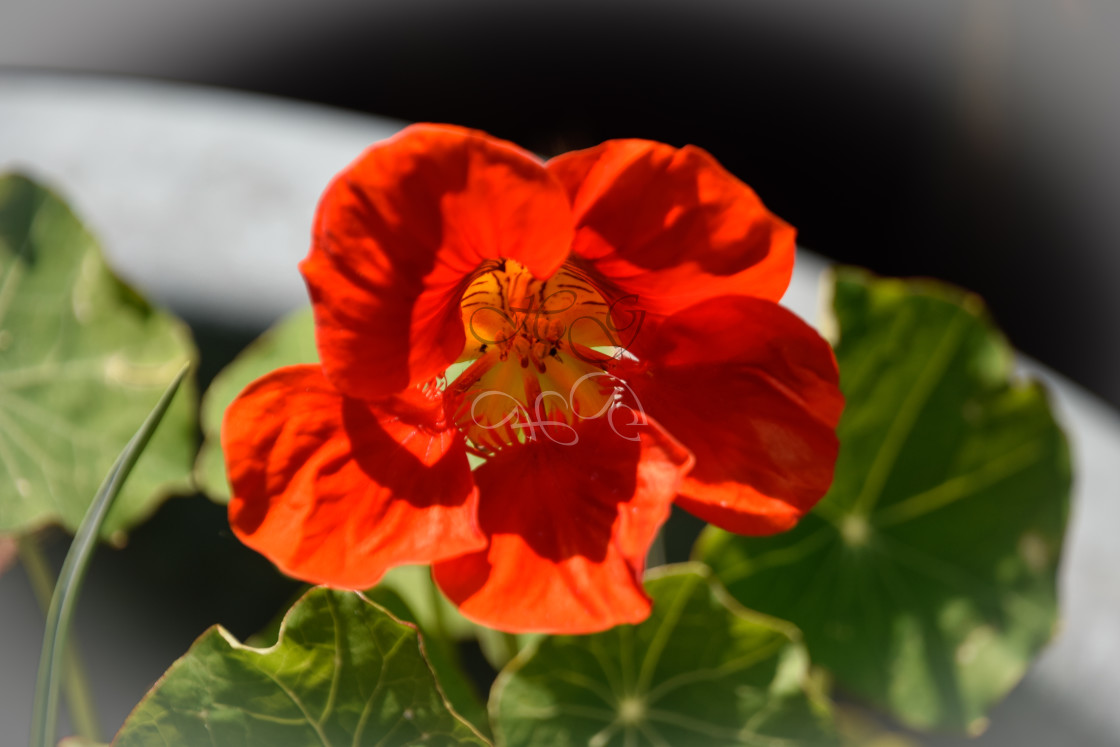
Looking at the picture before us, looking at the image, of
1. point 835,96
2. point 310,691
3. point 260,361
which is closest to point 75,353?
point 260,361

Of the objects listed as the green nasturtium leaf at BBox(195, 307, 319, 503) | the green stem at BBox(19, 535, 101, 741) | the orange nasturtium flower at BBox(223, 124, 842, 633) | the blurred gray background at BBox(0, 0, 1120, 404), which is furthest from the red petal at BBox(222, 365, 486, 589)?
the blurred gray background at BBox(0, 0, 1120, 404)

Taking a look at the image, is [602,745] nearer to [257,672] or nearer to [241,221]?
[257,672]

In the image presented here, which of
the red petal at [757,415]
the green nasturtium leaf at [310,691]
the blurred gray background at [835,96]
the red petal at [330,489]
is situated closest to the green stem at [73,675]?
the green nasturtium leaf at [310,691]

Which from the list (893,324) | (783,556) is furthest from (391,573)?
(893,324)

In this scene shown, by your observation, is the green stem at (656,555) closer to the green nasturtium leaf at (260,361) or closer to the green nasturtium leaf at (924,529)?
the green nasturtium leaf at (924,529)

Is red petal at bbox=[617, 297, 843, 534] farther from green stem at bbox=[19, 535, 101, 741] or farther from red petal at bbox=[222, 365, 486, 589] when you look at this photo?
green stem at bbox=[19, 535, 101, 741]

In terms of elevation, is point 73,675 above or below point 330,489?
below

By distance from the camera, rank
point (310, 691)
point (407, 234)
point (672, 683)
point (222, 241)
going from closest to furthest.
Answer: point (407, 234), point (310, 691), point (672, 683), point (222, 241)

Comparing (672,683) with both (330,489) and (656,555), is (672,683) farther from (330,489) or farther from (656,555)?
(330,489)
